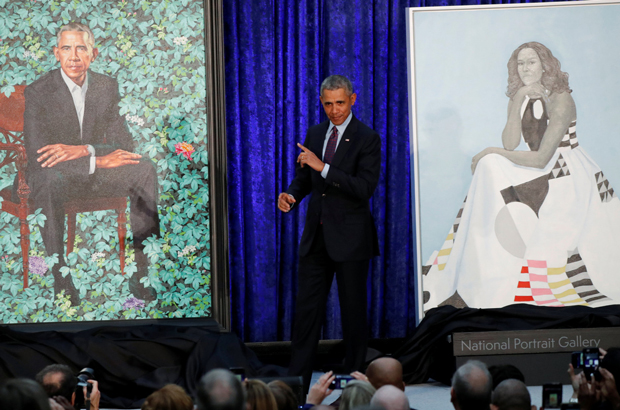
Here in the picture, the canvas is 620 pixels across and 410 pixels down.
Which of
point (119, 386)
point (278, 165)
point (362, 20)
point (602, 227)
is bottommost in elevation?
point (119, 386)

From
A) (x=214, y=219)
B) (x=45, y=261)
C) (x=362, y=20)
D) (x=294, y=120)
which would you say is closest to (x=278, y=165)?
Answer: (x=294, y=120)

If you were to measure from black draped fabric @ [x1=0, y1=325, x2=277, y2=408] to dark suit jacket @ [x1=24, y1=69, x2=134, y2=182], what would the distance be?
1.12 metres

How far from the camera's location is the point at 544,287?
446 centimetres

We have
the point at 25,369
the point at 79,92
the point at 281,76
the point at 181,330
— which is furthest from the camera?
the point at 281,76

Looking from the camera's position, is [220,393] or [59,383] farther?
[59,383]

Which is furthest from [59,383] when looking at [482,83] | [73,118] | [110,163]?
[482,83]

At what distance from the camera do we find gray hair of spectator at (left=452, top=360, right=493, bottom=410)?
1.99m

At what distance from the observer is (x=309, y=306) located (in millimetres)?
3775

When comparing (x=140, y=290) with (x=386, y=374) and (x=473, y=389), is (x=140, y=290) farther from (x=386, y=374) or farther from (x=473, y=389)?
(x=473, y=389)

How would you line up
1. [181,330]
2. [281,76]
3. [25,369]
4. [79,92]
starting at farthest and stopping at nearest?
[281,76]
[79,92]
[181,330]
[25,369]

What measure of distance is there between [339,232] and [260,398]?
1907 millimetres

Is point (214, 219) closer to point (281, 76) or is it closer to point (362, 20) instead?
point (281, 76)

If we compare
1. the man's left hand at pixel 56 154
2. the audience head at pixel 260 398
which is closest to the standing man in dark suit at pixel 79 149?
the man's left hand at pixel 56 154

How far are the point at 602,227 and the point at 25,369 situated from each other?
11.5 ft
